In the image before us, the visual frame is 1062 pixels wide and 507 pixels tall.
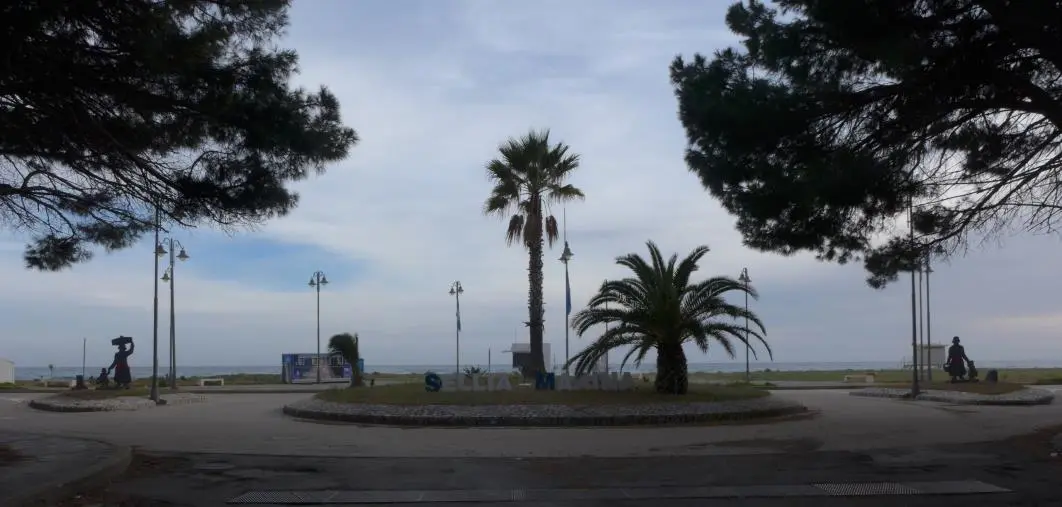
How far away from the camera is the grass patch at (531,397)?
25594mm

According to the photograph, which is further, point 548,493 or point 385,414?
point 385,414

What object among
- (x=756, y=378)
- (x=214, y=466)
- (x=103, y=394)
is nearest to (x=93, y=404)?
(x=103, y=394)

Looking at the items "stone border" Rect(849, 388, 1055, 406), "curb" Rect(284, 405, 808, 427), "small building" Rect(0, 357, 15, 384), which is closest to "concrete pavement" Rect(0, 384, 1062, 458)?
"curb" Rect(284, 405, 808, 427)

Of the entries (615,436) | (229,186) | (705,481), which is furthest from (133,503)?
(615,436)

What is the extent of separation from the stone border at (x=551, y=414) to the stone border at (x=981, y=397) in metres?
8.98

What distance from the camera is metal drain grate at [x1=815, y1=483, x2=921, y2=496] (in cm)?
1193

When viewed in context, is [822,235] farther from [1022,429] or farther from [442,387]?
[442,387]

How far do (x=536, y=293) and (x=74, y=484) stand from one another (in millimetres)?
21611

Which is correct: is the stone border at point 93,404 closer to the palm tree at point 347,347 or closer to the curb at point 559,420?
the palm tree at point 347,347

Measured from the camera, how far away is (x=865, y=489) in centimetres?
1220

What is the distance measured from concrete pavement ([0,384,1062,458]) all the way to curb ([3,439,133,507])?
3027 mm

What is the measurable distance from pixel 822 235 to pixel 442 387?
14291mm

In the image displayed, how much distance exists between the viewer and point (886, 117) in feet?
56.1

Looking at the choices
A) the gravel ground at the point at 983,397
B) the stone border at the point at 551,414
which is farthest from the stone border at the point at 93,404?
the gravel ground at the point at 983,397
